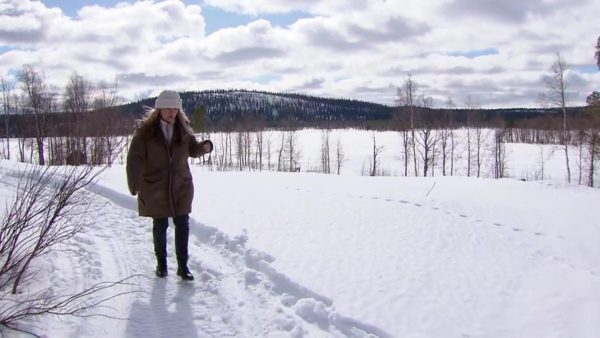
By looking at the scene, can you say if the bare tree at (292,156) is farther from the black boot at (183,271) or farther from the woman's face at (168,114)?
the woman's face at (168,114)

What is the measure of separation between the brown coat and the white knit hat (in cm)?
15

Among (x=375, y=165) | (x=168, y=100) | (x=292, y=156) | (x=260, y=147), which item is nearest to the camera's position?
(x=168, y=100)

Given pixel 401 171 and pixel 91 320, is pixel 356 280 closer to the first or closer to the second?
pixel 91 320

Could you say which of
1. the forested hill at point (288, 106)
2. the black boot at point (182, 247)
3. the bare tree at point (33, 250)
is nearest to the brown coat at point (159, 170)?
the black boot at point (182, 247)

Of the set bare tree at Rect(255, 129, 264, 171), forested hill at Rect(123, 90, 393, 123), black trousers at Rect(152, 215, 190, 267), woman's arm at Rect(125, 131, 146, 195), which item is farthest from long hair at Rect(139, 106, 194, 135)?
forested hill at Rect(123, 90, 393, 123)

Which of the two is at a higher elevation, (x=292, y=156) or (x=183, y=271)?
(x=292, y=156)

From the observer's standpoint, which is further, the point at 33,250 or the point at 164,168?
the point at 164,168

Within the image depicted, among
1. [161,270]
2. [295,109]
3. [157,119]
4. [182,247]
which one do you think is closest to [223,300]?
[182,247]

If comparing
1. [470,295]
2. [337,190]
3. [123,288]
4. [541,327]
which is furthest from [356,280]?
[337,190]

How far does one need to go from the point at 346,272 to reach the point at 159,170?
7.78 ft

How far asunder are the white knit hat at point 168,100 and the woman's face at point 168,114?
0.12ft

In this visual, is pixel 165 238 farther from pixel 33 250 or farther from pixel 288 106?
pixel 288 106

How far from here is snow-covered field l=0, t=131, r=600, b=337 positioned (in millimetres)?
3783

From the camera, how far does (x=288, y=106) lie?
15550 cm
